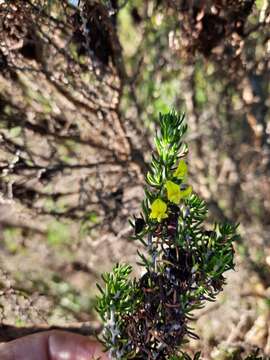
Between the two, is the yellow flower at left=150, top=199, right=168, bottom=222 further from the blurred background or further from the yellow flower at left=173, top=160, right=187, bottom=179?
the blurred background

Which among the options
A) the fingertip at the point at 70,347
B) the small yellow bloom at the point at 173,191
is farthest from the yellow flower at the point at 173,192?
the fingertip at the point at 70,347

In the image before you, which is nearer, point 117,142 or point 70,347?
point 70,347

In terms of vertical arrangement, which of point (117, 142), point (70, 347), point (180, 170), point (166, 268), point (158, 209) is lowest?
point (70, 347)

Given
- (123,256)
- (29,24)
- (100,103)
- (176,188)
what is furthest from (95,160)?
(176,188)

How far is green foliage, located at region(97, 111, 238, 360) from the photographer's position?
3.87 feet

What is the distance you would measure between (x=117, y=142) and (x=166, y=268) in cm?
225

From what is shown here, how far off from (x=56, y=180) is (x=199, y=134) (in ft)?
4.59

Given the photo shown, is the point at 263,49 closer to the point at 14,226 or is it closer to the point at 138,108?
the point at 138,108

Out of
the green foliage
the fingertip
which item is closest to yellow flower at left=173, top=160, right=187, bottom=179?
the green foliage

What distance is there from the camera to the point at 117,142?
3428 millimetres

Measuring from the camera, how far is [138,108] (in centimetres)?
388

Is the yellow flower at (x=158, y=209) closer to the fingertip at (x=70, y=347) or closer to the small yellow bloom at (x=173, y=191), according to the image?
the small yellow bloom at (x=173, y=191)

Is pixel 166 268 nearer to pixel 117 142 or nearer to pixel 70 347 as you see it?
pixel 70 347

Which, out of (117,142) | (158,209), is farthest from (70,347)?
(117,142)
